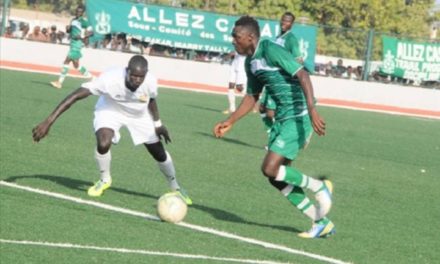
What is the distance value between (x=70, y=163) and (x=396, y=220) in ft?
14.5

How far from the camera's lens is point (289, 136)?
9.47 metres

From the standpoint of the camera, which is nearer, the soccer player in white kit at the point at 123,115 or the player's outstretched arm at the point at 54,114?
the player's outstretched arm at the point at 54,114

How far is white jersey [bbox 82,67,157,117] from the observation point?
10461 mm

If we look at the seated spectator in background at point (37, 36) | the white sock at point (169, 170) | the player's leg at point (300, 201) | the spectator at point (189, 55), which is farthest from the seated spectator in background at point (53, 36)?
the player's leg at point (300, 201)

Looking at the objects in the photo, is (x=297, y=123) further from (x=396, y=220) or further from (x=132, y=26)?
(x=132, y=26)

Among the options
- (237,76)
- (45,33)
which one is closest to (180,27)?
(45,33)

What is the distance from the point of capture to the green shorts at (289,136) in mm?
9438

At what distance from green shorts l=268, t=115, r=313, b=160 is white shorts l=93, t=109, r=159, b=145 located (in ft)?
5.68

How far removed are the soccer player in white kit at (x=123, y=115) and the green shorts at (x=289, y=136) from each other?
1.63 meters

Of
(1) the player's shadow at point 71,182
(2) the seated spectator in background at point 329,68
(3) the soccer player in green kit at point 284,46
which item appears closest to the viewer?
(1) the player's shadow at point 71,182

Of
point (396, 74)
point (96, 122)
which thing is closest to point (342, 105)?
point (396, 74)

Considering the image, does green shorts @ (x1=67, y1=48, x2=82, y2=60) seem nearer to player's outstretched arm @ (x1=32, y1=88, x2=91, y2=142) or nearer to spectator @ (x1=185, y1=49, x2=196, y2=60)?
spectator @ (x1=185, y1=49, x2=196, y2=60)

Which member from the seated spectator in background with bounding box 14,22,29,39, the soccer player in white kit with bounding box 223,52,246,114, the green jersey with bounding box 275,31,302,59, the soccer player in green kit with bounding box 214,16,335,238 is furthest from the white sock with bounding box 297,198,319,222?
the seated spectator in background with bounding box 14,22,29,39

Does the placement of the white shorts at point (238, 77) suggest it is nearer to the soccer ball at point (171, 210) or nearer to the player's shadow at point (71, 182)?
the player's shadow at point (71, 182)
